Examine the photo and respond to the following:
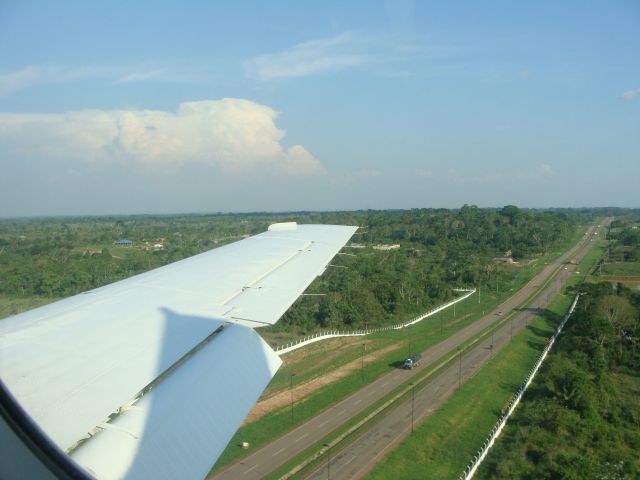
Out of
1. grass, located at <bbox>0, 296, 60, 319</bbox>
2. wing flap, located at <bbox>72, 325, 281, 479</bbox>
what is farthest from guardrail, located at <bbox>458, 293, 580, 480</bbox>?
grass, located at <bbox>0, 296, 60, 319</bbox>

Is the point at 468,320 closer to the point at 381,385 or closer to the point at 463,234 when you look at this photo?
the point at 381,385

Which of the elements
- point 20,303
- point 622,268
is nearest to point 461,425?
point 20,303

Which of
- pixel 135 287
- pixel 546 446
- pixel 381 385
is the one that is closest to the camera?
pixel 135 287

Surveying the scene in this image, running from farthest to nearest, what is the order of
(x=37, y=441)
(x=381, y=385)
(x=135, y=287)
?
1. (x=381, y=385)
2. (x=135, y=287)
3. (x=37, y=441)

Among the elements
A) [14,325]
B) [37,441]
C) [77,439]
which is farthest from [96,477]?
[14,325]

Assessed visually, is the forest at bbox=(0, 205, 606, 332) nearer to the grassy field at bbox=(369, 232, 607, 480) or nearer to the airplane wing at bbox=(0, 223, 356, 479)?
the airplane wing at bbox=(0, 223, 356, 479)

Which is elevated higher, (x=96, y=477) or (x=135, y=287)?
(x=135, y=287)

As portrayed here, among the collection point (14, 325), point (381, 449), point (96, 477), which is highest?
point (14, 325)
